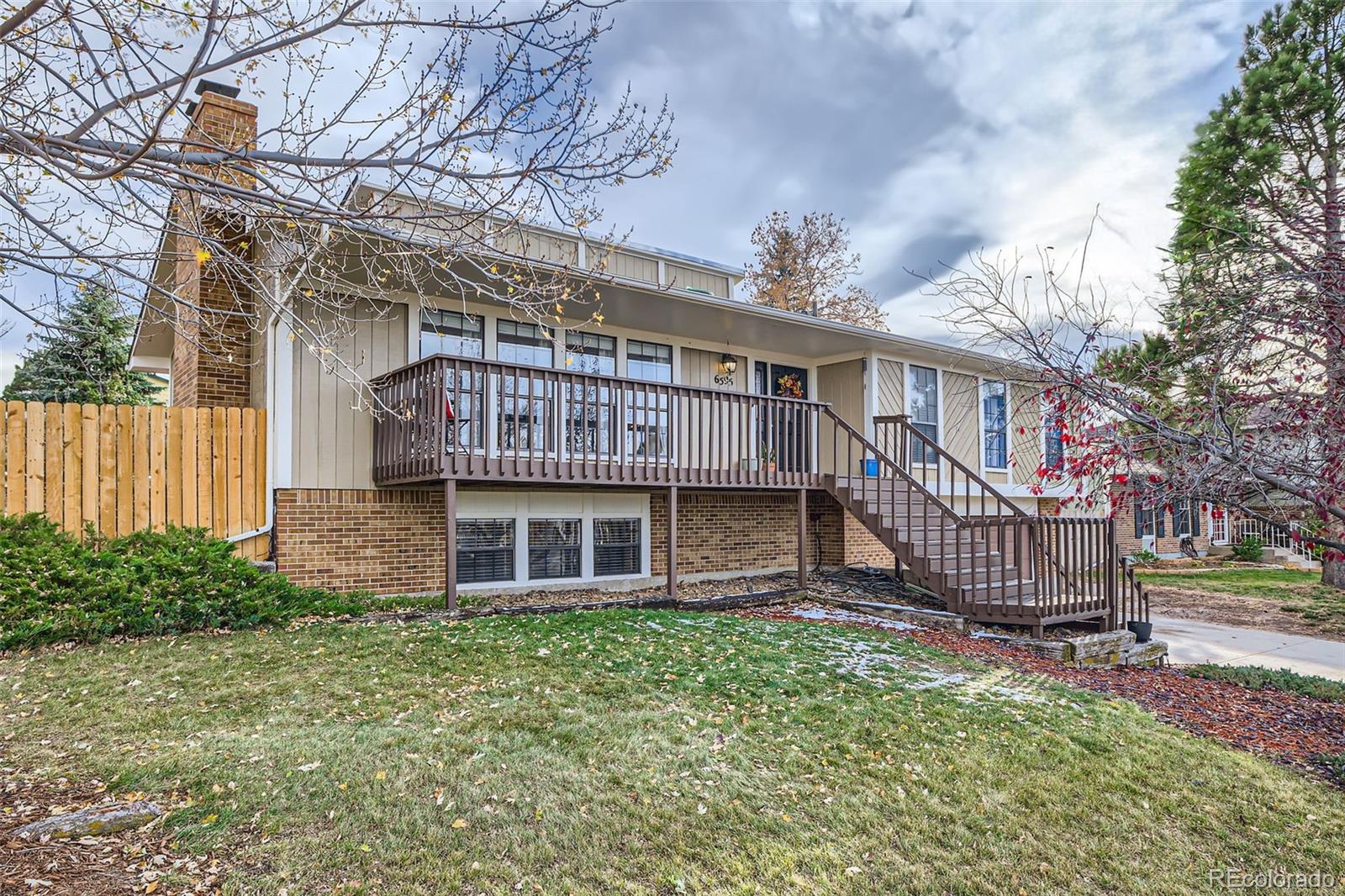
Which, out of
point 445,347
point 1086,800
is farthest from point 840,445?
point 1086,800

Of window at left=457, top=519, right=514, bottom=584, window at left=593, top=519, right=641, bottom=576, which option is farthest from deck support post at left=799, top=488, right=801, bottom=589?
window at left=457, top=519, right=514, bottom=584

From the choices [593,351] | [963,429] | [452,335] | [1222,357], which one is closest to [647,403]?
[593,351]

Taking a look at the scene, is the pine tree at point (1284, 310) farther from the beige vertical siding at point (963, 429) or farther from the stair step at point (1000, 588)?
the beige vertical siding at point (963, 429)

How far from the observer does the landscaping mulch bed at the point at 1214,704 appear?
5.24 m

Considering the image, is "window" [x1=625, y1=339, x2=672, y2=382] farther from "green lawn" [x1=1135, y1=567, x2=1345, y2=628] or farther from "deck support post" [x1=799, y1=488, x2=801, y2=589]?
"green lawn" [x1=1135, y1=567, x2=1345, y2=628]

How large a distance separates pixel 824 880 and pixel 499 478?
225 inches

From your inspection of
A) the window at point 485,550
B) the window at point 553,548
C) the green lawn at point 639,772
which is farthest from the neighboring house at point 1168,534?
the green lawn at point 639,772

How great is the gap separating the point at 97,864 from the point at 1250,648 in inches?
466

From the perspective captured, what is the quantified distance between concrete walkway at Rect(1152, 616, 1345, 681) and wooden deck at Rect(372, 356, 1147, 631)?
3.11ft

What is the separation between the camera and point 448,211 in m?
4.40

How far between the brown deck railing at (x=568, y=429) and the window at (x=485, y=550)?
1155 mm

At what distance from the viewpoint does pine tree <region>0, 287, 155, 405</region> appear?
499cm

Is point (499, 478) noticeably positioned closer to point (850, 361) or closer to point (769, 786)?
point (769, 786)

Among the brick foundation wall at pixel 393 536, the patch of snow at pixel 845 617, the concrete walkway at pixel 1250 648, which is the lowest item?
the concrete walkway at pixel 1250 648
